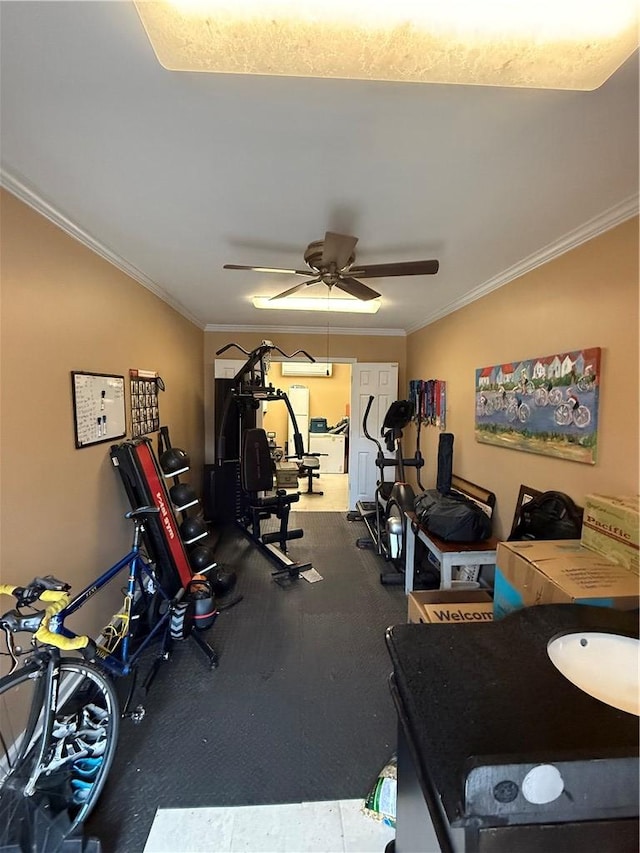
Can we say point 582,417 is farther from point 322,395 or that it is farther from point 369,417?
point 322,395

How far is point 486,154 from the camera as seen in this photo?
1.40 meters

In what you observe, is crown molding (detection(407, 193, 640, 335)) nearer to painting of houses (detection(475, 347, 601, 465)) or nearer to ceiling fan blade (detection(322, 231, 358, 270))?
painting of houses (detection(475, 347, 601, 465))

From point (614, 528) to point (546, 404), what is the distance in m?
0.91

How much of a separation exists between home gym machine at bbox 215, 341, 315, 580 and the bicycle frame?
1.35 metres

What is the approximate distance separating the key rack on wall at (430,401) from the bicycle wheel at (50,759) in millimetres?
3325

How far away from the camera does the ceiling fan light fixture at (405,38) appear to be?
31.4 inches

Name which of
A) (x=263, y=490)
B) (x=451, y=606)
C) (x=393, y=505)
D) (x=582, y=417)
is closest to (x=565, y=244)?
(x=582, y=417)

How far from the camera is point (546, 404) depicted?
7.36 ft

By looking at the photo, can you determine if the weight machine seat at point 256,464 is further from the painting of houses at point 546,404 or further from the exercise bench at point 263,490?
the painting of houses at point 546,404

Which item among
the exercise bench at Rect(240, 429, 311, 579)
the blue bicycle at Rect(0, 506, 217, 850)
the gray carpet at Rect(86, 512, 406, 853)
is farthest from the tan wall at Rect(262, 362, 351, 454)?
the blue bicycle at Rect(0, 506, 217, 850)

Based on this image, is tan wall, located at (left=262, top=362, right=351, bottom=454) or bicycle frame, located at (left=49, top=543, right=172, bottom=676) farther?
tan wall, located at (left=262, top=362, right=351, bottom=454)

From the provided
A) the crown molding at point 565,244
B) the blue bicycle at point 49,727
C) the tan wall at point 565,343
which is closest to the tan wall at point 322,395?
the tan wall at point 565,343

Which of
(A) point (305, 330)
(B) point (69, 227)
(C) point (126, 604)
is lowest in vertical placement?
(C) point (126, 604)

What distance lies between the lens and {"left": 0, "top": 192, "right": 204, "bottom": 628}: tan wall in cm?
157
